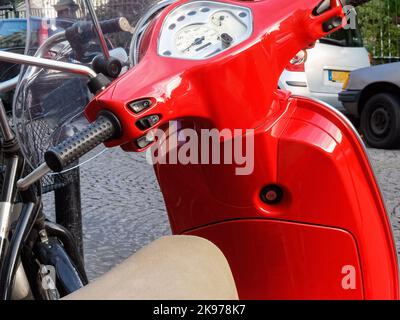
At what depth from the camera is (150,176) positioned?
502cm

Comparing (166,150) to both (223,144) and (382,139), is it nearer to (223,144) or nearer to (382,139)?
(223,144)

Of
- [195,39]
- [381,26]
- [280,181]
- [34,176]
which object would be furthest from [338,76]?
[34,176]

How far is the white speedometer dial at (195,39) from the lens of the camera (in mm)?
1166

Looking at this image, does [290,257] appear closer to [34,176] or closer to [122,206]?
[34,176]

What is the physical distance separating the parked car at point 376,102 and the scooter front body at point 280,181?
5.41 metres

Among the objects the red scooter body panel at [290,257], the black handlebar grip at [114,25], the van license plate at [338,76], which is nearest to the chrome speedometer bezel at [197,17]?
the black handlebar grip at [114,25]

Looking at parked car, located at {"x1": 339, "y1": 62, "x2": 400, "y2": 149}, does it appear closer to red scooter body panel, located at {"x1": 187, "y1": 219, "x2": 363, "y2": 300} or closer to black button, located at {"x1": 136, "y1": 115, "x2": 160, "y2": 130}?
red scooter body panel, located at {"x1": 187, "y1": 219, "x2": 363, "y2": 300}

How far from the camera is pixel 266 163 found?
1.28m

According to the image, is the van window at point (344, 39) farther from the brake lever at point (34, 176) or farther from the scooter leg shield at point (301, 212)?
the brake lever at point (34, 176)

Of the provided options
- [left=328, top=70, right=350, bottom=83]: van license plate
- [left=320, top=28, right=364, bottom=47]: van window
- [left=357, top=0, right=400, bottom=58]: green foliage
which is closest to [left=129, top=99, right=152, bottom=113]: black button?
[left=328, top=70, right=350, bottom=83]: van license plate

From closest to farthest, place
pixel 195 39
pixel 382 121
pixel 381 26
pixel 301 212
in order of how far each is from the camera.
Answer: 1. pixel 195 39
2. pixel 301 212
3. pixel 382 121
4. pixel 381 26

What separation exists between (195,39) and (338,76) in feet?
23.3

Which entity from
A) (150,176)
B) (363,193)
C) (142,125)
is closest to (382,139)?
(150,176)

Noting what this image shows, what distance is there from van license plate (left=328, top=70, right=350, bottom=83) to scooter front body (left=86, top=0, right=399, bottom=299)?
677cm
